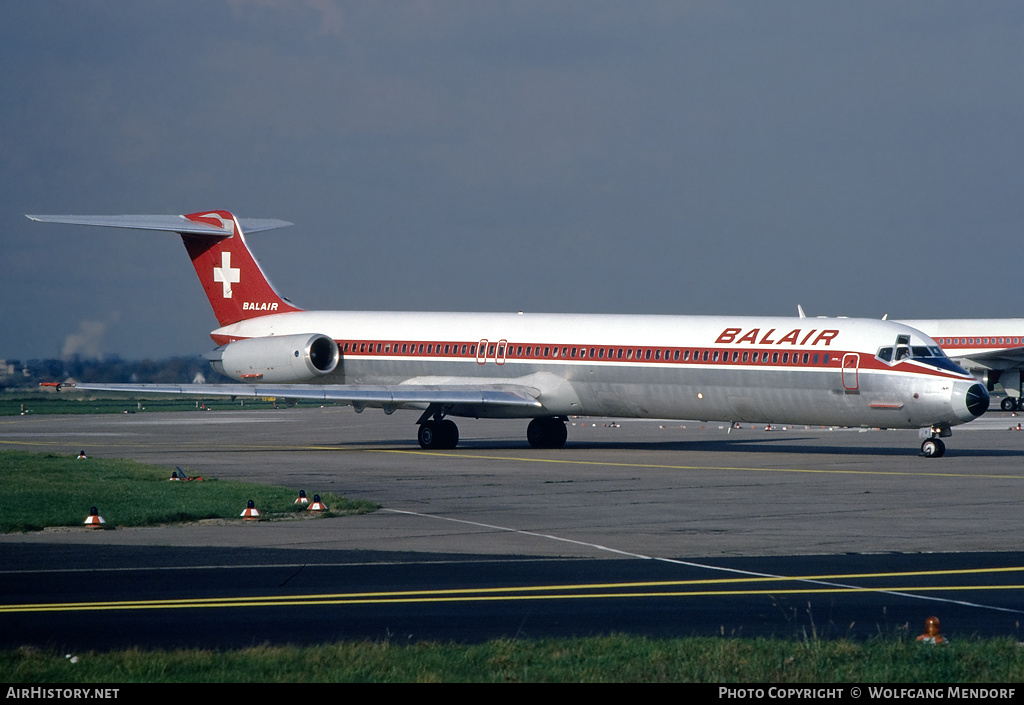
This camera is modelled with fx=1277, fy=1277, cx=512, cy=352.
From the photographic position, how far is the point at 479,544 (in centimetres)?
1692

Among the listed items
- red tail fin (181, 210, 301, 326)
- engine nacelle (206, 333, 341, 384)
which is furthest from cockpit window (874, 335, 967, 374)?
red tail fin (181, 210, 301, 326)

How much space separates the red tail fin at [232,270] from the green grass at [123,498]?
641 inches

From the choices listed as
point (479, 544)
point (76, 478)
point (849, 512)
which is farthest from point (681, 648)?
point (76, 478)

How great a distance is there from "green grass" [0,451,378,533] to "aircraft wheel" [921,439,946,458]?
634 inches

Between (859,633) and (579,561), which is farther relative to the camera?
(579,561)

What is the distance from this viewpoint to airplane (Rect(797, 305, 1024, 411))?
60.2m

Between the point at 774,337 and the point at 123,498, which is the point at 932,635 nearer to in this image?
the point at 123,498

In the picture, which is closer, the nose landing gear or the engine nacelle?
the nose landing gear

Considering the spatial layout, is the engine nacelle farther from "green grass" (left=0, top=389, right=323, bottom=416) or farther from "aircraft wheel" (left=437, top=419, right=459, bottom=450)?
"green grass" (left=0, top=389, right=323, bottom=416)

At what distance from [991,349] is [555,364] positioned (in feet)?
107

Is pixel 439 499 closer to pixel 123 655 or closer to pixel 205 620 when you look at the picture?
pixel 205 620

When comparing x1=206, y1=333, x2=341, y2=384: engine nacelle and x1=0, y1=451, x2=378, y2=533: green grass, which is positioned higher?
x1=206, y1=333, x2=341, y2=384: engine nacelle

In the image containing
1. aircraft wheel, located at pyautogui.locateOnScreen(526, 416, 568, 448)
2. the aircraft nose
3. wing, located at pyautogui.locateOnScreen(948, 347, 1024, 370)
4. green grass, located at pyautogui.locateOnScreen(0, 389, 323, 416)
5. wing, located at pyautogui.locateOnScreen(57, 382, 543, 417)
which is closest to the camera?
the aircraft nose
